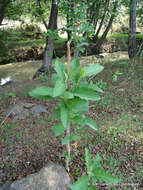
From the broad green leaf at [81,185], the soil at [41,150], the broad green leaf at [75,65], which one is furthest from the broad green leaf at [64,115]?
the soil at [41,150]

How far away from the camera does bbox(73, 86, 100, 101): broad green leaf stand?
1.18 metres

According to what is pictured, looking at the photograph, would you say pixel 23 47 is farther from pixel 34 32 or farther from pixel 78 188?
pixel 78 188

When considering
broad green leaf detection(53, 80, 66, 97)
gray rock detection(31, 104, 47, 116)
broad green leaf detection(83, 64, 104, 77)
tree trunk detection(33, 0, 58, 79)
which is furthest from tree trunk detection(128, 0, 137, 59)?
broad green leaf detection(53, 80, 66, 97)

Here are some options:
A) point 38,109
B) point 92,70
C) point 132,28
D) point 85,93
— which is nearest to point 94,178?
point 85,93

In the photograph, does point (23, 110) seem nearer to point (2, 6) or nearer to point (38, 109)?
point (38, 109)

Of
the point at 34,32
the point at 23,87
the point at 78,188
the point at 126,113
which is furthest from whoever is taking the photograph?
the point at 34,32

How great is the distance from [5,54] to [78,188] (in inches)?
445

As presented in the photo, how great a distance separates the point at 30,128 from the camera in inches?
121

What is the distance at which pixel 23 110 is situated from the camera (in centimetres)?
376

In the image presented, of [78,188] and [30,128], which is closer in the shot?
[78,188]

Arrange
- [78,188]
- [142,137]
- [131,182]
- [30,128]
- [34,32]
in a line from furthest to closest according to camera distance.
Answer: [34,32]
[30,128]
[142,137]
[131,182]
[78,188]

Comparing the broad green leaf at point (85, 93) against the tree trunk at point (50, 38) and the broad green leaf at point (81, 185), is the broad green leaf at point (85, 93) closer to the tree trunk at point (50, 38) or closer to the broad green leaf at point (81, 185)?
the broad green leaf at point (81, 185)

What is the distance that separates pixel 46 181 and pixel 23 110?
7.47 feet

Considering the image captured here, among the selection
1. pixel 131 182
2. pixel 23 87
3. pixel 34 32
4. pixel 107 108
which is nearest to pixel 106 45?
pixel 34 32
